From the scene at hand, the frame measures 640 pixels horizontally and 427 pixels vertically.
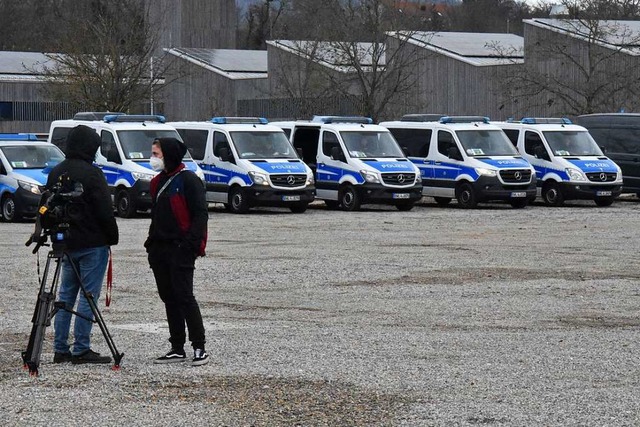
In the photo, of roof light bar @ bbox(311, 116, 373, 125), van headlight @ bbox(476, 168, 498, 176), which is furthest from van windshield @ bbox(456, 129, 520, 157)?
roof light bar @ bbox(311, 116, 373, 125)

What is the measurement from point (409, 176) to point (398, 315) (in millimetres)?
17812

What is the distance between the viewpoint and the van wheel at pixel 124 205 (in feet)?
92.7

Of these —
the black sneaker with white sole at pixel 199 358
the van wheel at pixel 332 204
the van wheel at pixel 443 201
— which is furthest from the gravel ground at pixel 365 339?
the van wheel at pixel 443 201

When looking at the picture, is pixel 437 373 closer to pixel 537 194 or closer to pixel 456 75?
pixel 537 194

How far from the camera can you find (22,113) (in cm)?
6550

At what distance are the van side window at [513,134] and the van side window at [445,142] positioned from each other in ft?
7.63

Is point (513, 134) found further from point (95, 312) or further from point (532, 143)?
point (95, 312)

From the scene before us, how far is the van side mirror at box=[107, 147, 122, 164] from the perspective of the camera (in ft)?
94.3

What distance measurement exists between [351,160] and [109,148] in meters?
5.44

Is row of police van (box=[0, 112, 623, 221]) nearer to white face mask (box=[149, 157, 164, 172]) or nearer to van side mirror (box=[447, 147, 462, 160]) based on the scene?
van side mirror (box=[447, 147, 462, 160])

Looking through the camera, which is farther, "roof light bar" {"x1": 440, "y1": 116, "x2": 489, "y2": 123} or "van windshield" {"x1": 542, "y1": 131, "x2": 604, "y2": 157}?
"roof light bar" {"x1": 440, "y1": 116, "x2": 489, "y2": 123}

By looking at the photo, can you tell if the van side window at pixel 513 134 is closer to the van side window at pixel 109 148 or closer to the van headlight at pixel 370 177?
the van headlight at pixel 370 177

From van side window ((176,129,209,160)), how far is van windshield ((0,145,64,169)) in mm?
3422

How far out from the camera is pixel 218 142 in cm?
3062
